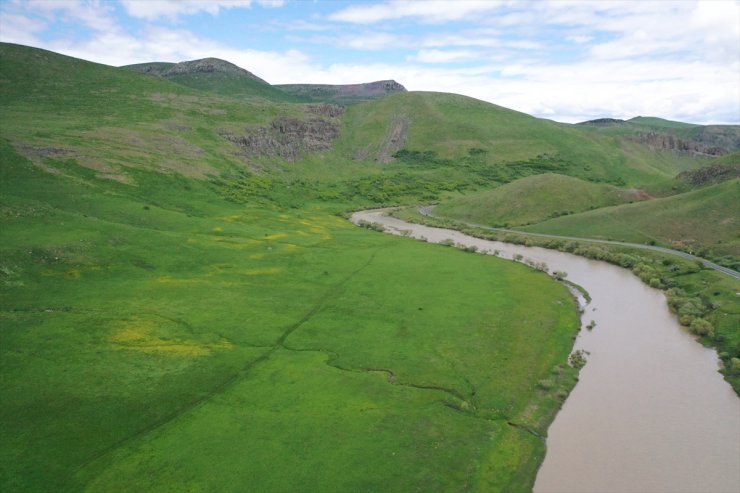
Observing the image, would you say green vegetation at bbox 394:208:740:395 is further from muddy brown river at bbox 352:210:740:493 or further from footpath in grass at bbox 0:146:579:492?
footpath in grass at bbox 0:146:579:492

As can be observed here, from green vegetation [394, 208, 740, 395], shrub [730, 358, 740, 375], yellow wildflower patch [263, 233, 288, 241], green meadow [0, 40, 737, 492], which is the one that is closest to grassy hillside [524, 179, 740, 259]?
green vegetation [394, 208, 740, 395]

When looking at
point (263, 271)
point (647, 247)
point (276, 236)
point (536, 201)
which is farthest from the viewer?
point (536, 201)

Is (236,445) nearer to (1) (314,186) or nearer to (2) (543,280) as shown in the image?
(2) (543,280)

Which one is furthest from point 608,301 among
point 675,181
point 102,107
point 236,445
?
point 102,107

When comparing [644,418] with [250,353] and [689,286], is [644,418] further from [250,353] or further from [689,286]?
[689,286]

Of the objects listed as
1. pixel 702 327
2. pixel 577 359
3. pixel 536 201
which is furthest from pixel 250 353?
pixel 536 201

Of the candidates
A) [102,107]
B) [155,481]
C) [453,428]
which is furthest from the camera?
[102,107]
